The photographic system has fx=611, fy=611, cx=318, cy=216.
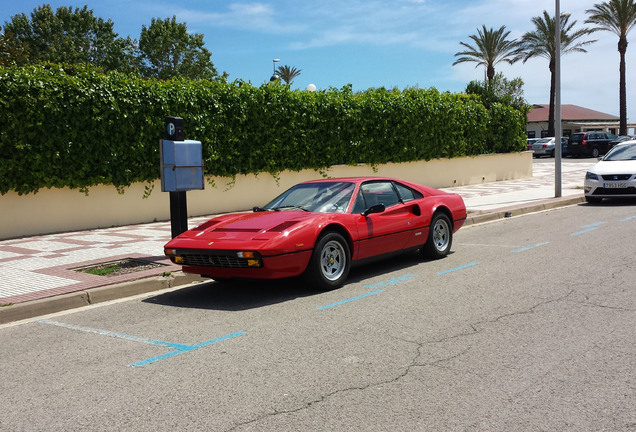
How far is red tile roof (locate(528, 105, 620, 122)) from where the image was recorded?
66.2 metres

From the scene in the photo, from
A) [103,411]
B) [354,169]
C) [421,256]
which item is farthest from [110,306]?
[354,169]

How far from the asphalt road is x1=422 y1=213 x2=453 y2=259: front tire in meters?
0.92

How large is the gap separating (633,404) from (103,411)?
10.6ft

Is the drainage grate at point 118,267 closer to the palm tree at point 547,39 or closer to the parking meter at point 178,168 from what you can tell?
the parking meter at point 178,168

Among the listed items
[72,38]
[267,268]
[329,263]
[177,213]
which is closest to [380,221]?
[329,263]

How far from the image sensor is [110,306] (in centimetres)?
685

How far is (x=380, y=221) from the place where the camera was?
7.75m

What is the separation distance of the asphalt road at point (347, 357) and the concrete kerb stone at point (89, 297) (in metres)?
0.23

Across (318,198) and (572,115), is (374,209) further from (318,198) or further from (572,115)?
(572,115)

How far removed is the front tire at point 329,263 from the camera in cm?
682

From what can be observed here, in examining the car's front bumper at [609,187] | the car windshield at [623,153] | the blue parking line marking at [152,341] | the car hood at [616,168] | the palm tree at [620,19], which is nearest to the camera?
the blue parking line marking at [152,341]

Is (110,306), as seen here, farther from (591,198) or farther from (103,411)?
(591,198)

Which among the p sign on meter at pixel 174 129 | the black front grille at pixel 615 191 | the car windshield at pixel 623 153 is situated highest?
the p sign on meter at pixel 174 129

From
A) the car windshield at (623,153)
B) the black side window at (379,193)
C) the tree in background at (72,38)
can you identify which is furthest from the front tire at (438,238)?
the tree in background at (72,38)
